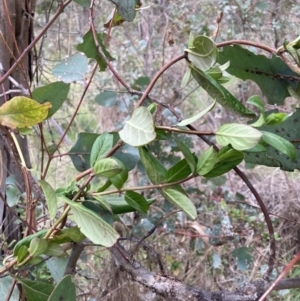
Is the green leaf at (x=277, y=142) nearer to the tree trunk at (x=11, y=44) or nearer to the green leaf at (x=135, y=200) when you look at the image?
the green leaf at (x=135, y=200)

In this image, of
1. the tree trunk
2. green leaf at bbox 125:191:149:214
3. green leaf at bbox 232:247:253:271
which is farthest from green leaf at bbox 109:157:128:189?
green leaf at bbox 232:247:253:271

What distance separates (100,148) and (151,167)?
5 cm

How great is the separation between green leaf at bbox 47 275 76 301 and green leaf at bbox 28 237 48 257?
4 cm

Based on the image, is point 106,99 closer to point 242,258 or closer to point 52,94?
point 242,258

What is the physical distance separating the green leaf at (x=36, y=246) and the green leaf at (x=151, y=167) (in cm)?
11

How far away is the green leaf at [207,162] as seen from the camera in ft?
1.13

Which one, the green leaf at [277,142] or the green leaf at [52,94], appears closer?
the green leaf at [277,142]

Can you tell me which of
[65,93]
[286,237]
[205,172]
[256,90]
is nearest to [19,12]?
[65,93]

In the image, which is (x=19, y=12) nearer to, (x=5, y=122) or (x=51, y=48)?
(x=5, y=122)

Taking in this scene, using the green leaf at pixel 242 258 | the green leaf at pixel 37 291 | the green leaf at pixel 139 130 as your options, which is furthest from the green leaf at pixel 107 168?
the green leaf at pixel 242 258

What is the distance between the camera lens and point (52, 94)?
494mm

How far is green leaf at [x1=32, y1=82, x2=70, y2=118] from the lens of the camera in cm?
49

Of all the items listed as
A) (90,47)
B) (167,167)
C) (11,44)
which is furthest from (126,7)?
(167,167)

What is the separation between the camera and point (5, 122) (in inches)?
15.1
